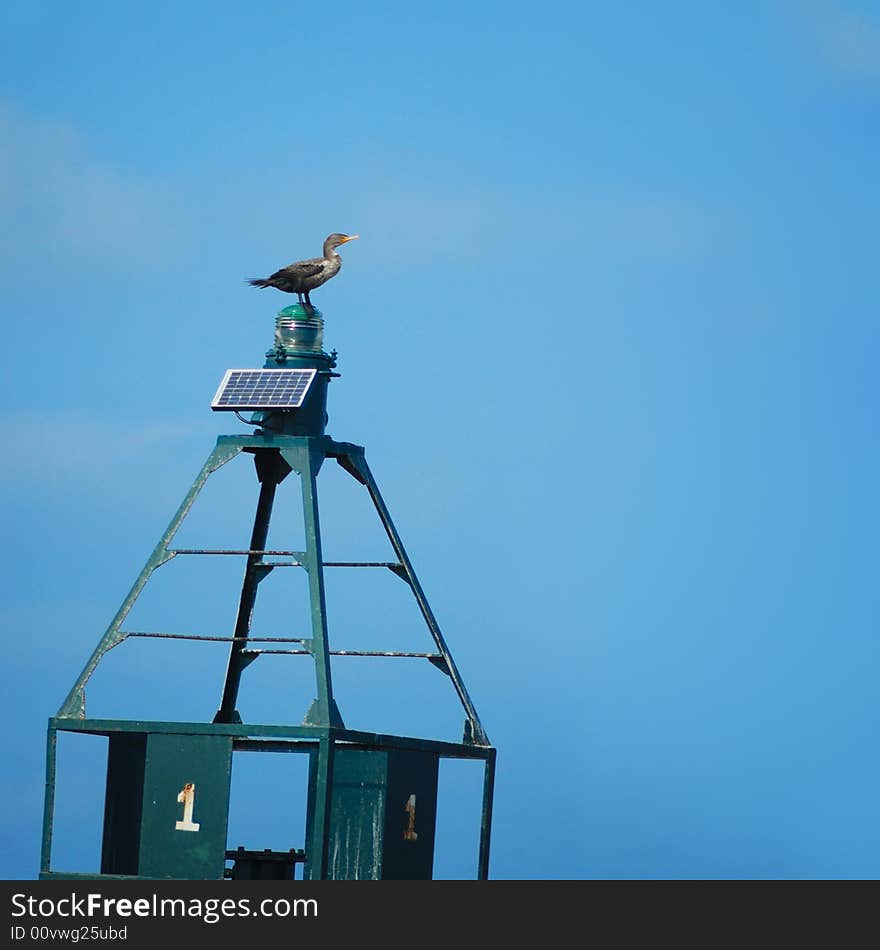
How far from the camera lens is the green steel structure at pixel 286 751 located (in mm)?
26188

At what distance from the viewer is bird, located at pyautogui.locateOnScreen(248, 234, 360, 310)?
96.4 ft

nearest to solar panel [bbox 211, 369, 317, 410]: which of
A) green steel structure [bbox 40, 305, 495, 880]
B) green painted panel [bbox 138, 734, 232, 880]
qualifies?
green steel structure [bbox 40, 305, 495, 880]

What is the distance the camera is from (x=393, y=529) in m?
29.4

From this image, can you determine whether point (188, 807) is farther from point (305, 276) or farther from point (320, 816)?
point (305, 276)

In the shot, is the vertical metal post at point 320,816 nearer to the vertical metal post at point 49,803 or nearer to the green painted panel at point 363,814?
the green painted panel at point 363,814

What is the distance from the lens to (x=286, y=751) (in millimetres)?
29672

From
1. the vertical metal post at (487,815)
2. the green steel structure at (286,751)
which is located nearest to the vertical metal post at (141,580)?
the green steel structure at (286,751)

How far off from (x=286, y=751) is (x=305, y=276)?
20.5 ft

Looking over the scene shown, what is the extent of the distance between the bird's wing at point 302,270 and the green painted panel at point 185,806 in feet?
21.3

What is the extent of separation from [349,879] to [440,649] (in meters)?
3.72

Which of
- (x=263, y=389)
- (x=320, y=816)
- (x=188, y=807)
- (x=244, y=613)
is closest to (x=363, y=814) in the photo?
(x=320, y=816)
